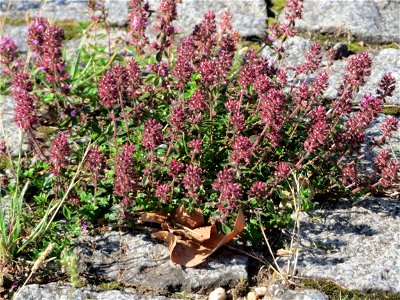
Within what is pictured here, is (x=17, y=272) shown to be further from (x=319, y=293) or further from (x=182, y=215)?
(x=319, y=293)

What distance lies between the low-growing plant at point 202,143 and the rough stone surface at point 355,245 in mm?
127

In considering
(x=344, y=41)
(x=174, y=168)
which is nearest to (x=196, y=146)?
(x=174, y=168)

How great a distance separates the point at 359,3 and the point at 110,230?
326cm

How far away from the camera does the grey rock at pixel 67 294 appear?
124 inches

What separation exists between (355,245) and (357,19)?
2.53 m

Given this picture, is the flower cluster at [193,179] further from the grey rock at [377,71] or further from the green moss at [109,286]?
the grey rock at [377,71]

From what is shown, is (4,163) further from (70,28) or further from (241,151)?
(70,28)

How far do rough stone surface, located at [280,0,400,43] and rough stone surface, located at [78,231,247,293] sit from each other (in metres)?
2.59

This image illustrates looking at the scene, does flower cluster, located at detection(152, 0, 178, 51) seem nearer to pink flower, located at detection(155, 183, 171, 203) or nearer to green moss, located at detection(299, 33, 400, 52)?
pink flower, located at detection(155, 183, 171, 203)

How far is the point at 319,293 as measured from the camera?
3.15m

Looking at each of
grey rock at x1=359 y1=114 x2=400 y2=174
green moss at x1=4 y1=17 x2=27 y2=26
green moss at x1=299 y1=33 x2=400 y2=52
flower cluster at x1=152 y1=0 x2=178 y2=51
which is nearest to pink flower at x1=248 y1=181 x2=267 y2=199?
grey rock at x1=359 y1=114 x2=400 y2=174

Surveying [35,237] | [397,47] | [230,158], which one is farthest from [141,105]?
[397,47]

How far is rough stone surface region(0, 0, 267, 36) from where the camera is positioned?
541cm

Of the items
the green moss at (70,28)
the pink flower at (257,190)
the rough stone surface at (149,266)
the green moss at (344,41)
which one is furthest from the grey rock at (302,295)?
the green moss at (70,28)
